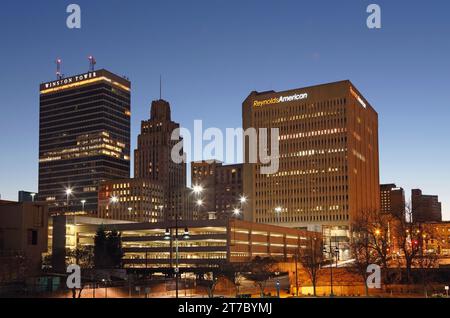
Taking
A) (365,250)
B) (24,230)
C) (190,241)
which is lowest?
(365,250)

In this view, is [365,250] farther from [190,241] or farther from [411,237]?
[190,241]

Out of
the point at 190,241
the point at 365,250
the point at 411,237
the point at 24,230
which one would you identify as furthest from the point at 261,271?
the point at 190,241

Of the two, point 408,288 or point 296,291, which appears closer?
point 408,288

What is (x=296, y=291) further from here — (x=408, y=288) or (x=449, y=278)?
(x=449, y=278)

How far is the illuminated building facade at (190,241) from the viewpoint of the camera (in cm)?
13125

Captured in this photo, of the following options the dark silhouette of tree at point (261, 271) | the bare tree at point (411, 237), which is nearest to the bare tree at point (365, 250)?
the bare tree at point (411, 237)

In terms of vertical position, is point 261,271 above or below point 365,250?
below

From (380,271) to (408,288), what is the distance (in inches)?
275

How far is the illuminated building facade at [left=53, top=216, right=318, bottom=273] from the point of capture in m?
131

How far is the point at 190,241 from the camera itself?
13475cm

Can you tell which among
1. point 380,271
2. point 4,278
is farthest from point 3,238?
point 380,271

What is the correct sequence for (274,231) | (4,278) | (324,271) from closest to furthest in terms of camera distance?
(4,278) < (324,271) < (274,231)

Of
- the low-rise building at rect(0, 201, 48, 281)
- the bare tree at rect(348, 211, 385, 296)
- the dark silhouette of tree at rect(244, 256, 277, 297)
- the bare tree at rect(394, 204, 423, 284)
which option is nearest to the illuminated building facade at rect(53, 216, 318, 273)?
the dark silhouette of tree at rect(244, 256, 277, 297)

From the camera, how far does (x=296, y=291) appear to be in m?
80.9
